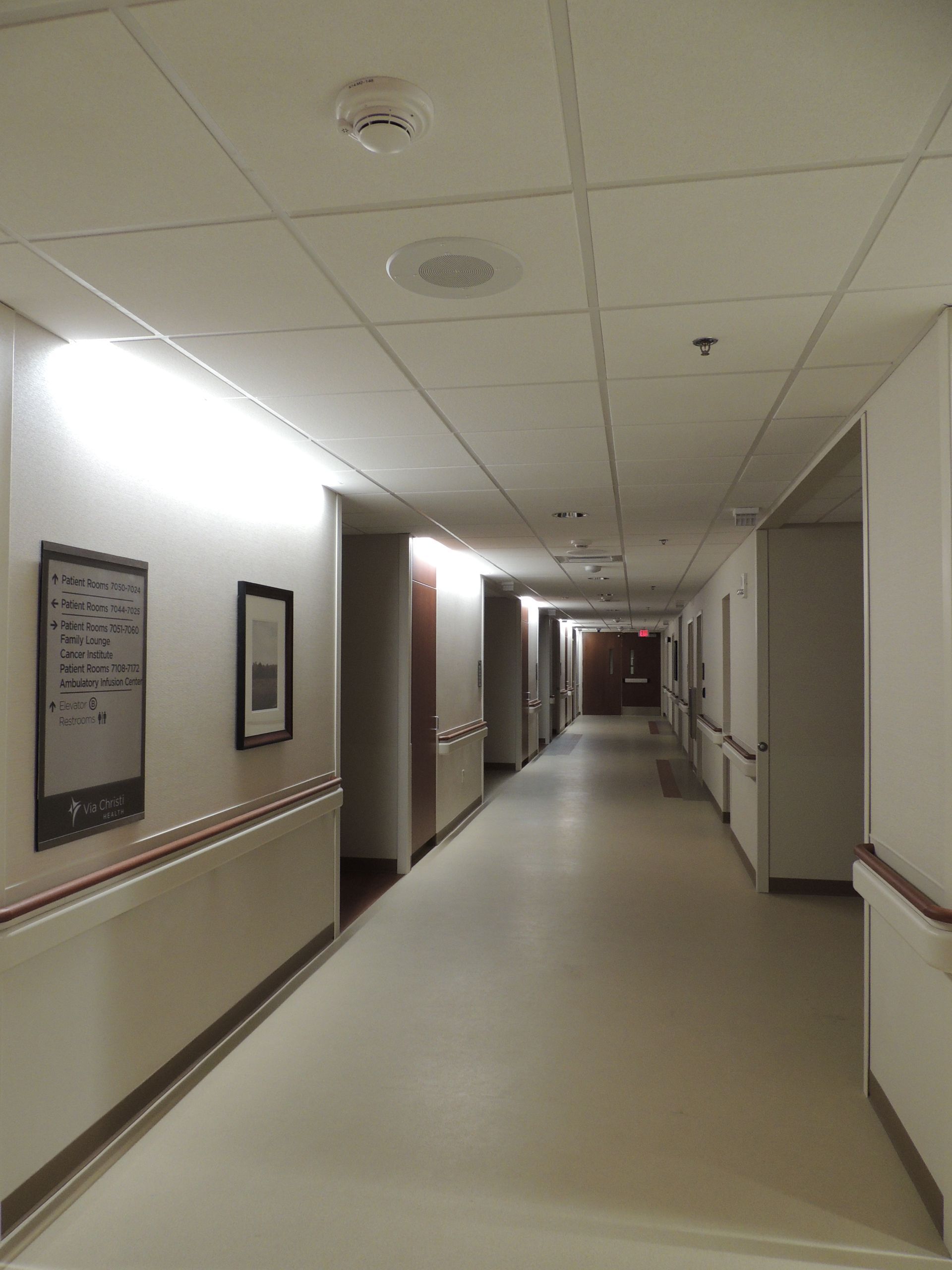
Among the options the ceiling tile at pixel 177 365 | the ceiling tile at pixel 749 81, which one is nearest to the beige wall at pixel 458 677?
the ceiling tile at pixel 177 365

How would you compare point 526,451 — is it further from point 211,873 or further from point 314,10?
point 314,10

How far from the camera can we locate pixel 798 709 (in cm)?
630

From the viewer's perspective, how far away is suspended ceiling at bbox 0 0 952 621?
148cm

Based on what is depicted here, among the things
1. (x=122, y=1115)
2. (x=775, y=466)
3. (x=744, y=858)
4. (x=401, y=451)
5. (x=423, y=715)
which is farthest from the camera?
(x=423, y=715)

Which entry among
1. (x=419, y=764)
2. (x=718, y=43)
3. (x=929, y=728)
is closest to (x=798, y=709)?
(x=419, y=764)

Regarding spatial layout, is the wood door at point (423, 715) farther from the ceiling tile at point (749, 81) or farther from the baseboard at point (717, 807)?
the ceiling tile at point (749, 81)

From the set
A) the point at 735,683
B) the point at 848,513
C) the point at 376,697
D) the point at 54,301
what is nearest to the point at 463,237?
the point at 54,301

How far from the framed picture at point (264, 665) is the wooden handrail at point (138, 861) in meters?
0.33

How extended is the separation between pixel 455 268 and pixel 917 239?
3.89ft

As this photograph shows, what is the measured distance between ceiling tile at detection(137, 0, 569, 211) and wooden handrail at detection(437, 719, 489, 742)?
6513 millimetres

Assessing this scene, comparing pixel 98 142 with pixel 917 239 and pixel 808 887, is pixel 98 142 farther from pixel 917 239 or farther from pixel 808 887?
pixel 808 887

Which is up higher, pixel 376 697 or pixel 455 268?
pixel 455 268

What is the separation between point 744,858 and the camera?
7.23m

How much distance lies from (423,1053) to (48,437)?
287 cm
